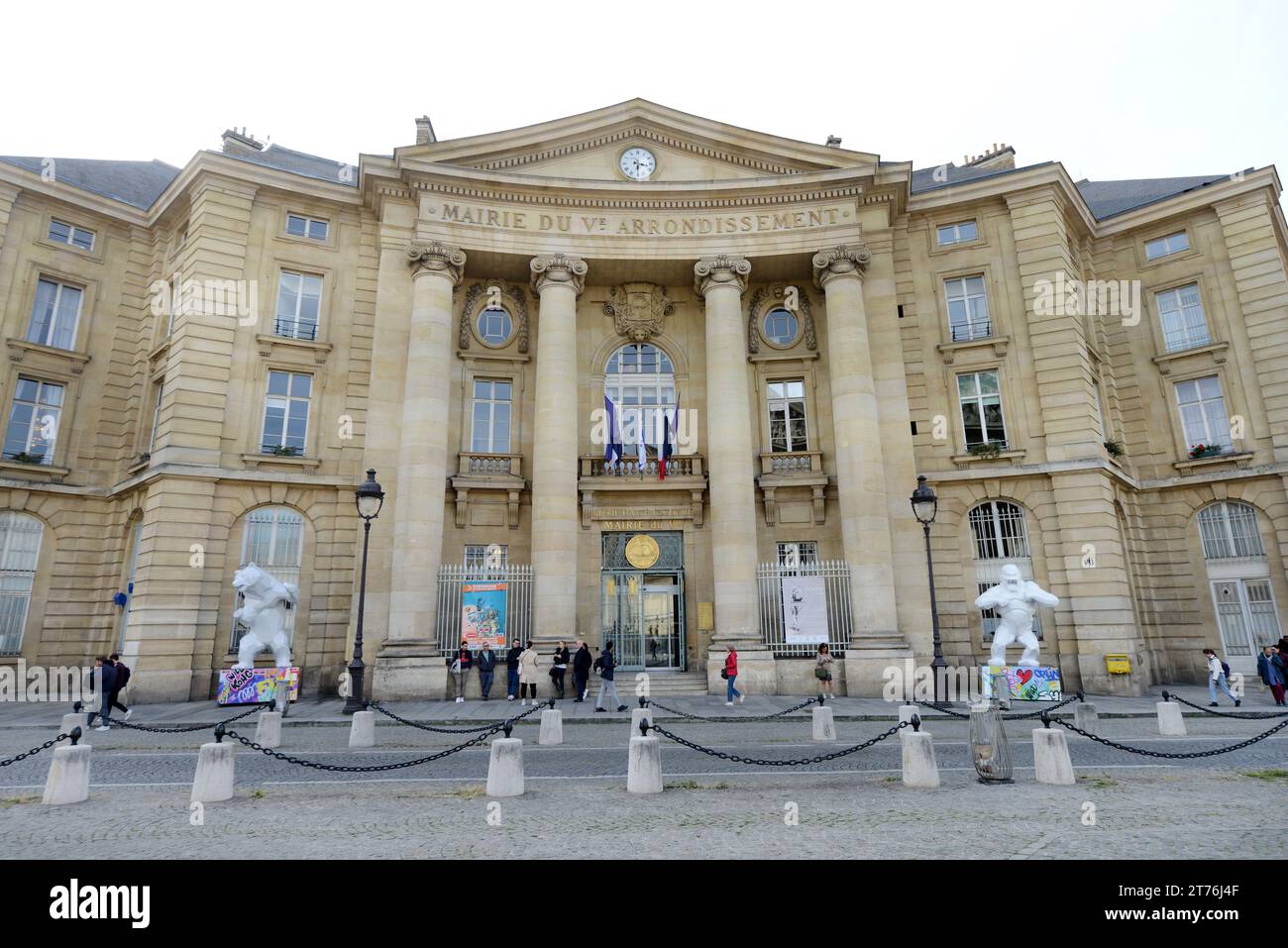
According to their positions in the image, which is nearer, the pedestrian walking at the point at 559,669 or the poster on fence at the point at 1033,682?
the poster on fence at the point at 1033,682

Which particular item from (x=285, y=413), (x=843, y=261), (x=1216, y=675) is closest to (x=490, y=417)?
(x=285, y=413)

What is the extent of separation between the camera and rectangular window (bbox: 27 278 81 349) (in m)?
22.4

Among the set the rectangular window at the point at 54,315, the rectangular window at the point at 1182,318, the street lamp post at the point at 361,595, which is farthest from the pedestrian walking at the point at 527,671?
the rectangular window at the point at 1182,318

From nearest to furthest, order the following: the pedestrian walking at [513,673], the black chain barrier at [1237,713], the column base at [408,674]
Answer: the black chain barrier at [1237,713] < the column base at [408,674] < the pedestrian walking at [513,673]

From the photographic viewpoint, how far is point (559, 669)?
60.5 ft

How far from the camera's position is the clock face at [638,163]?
2411 centimetres

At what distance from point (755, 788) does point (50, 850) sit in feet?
23.2

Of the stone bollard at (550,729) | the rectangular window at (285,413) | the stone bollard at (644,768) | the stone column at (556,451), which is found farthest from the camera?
the rectangular window at (285,413)

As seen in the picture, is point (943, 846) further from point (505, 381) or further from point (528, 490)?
point (505, 381)

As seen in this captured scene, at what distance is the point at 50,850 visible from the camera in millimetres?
6211

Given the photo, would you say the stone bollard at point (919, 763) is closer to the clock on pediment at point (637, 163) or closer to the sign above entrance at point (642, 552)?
the sign above entrance at point (642, 552)

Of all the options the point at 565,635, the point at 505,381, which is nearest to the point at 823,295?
the point at 505,381

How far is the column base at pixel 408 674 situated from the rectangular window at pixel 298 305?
35.2 feet
